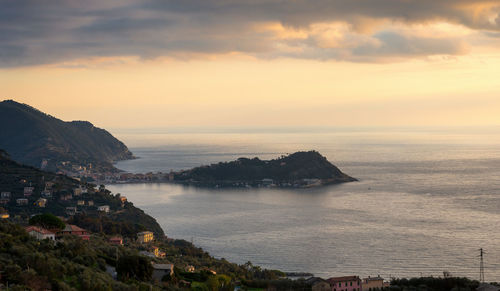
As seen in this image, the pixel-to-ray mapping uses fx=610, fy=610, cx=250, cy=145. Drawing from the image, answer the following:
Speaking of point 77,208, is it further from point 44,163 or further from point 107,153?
point 107,153

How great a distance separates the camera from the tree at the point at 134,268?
2323cm

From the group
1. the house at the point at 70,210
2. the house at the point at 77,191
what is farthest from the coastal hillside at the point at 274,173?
the house at the point at 70,210

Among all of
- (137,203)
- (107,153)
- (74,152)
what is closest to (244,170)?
(137,203)

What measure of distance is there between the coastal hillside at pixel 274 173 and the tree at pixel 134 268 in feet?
245

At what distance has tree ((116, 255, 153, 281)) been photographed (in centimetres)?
2323

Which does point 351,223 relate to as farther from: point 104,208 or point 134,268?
point 134,268

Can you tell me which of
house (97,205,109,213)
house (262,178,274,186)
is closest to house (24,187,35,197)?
house (97,205,109,213)

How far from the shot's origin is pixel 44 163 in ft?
374

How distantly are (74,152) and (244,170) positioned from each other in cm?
4609

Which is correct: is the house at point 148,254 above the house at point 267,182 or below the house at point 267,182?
below

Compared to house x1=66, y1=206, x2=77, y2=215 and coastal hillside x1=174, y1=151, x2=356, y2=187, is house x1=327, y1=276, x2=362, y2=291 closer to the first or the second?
house x1=66, y1=206, x2=77, y2=215

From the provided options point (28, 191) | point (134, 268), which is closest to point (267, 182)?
point (28, 191)

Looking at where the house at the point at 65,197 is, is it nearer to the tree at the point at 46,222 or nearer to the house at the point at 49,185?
the house at the point at 49,185

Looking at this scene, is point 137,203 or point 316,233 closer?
point 316,233
